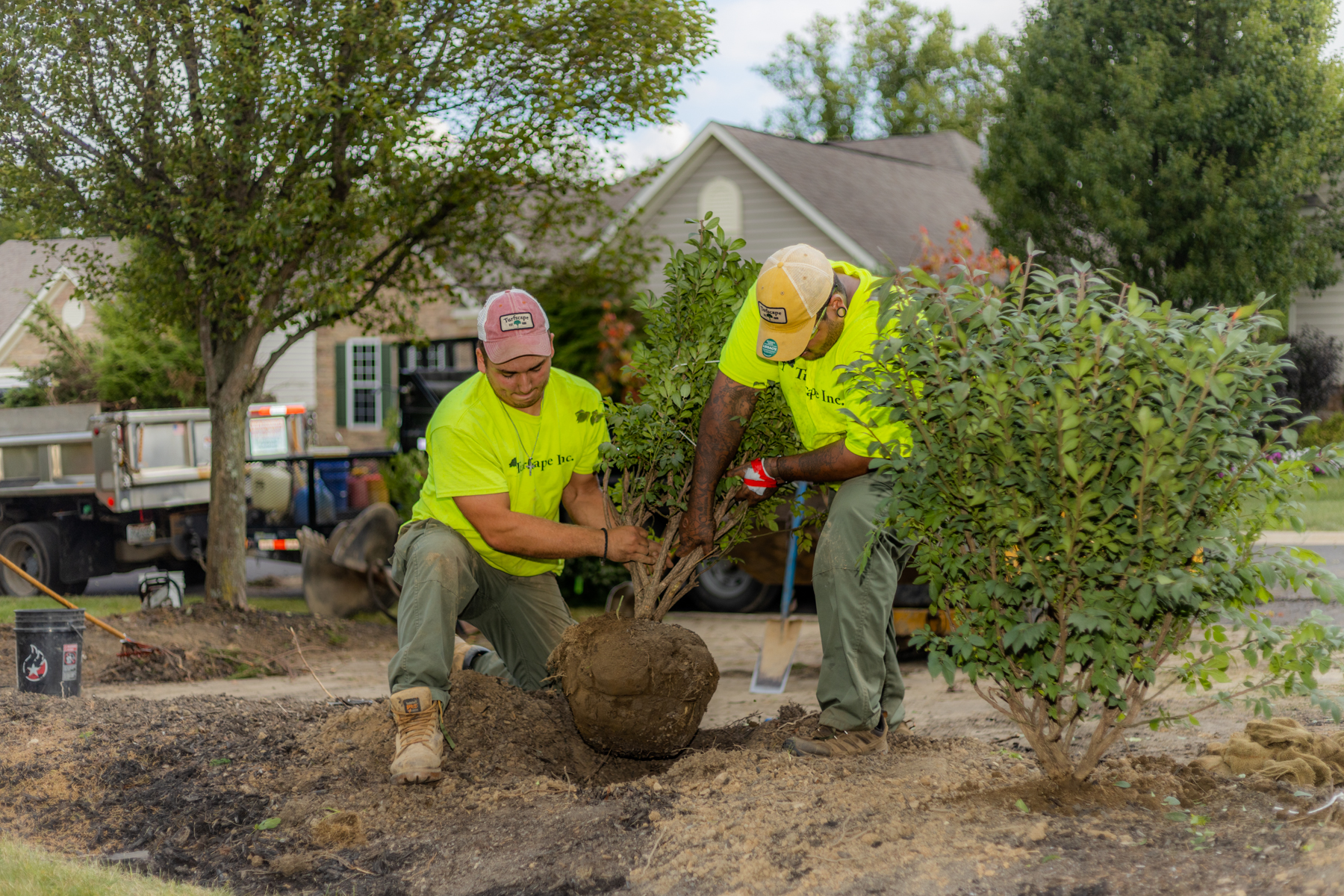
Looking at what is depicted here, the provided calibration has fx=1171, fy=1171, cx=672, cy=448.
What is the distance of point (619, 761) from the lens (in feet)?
14.7

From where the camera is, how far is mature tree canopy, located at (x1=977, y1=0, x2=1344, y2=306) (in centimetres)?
1545

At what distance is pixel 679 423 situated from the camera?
450cm

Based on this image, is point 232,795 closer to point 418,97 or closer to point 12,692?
point 12,692

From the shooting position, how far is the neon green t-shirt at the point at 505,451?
4.46 m

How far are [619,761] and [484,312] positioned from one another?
5.90 ft

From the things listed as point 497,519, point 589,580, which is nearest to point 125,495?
point 589,580

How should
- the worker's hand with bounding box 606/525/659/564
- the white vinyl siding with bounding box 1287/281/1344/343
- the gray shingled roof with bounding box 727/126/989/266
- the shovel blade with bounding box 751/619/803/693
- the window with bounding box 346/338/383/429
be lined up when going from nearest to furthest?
1. the worker's hand with bounding box 606/525/659/564
2. the shovel blade with bounding box 751/619/803/693
3. the white vinyl siding with bounding box 1287/281/1344/343
4. the gray shingled roof with bounding box 727/126/989/266
5. the window with bounding box 346/338/383/429

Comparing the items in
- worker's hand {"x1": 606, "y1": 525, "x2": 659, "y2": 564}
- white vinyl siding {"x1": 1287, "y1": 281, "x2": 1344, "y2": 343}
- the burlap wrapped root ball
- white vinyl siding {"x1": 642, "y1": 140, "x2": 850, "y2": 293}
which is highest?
white vinyl siding {"x1": 642, "y1": 140, "x2": 850, "y2": 293}

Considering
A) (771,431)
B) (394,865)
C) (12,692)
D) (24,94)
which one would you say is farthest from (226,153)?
(394,865)

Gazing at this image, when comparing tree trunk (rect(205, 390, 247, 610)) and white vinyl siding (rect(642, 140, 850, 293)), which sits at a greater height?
white vinyl siding (rect(642, 140, 850, 293))

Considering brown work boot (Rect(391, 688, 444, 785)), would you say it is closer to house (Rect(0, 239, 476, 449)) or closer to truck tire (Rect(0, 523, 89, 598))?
truck tire (Rect(0, 523, 89, 598))

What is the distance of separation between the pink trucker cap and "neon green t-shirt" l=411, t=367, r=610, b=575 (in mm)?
267

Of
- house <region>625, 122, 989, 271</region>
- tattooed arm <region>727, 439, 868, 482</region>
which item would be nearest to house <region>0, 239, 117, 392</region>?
tattooed arm <region>727, 439, 868, 482</region>

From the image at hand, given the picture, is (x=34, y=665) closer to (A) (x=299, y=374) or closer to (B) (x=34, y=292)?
(B) (x=34, y=292)
